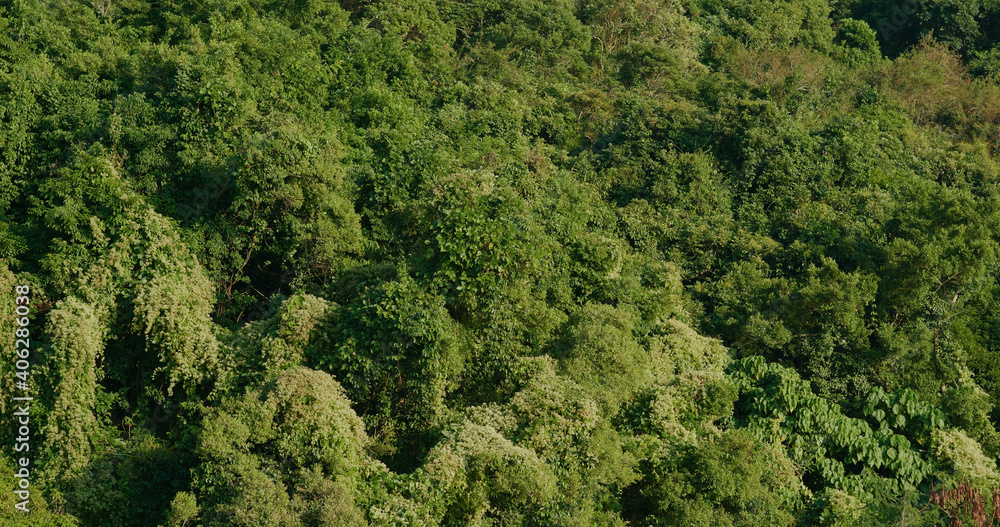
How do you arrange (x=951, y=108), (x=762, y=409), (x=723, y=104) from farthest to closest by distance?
(x=951, y=108)
(x=723, y=104)
(x=762, y=409)

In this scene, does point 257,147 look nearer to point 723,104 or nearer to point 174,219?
point 174,219

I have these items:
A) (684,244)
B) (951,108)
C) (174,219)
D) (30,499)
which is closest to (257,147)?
(174,219)
